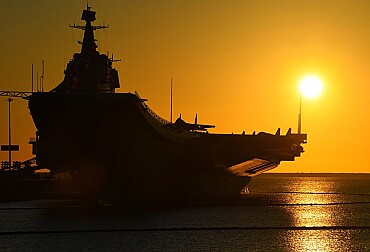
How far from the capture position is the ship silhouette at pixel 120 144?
2483 inches

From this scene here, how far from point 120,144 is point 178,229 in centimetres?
1736

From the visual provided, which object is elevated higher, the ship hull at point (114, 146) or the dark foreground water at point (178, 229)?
the ship hull at point (114, 146)

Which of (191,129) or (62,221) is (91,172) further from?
(191,129)

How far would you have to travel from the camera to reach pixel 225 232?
49125mm

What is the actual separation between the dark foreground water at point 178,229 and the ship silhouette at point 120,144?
3575 millimetres

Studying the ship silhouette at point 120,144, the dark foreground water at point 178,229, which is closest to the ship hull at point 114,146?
the ship silhouette at point 120,144

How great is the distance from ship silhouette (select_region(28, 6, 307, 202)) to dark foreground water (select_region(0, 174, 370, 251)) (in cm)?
358

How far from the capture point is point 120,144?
219 ft

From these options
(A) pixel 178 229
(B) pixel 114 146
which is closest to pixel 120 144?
(B) pixel 114 146

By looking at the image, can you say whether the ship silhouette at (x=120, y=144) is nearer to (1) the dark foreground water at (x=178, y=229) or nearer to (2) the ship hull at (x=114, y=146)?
(2) the ship hull at (x=114, y=146)

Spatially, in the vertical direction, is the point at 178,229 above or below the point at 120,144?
below

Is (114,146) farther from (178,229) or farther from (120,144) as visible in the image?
(178,229)

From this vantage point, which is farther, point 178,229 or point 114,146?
point 114,146

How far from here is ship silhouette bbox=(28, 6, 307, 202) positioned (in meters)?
63.1
